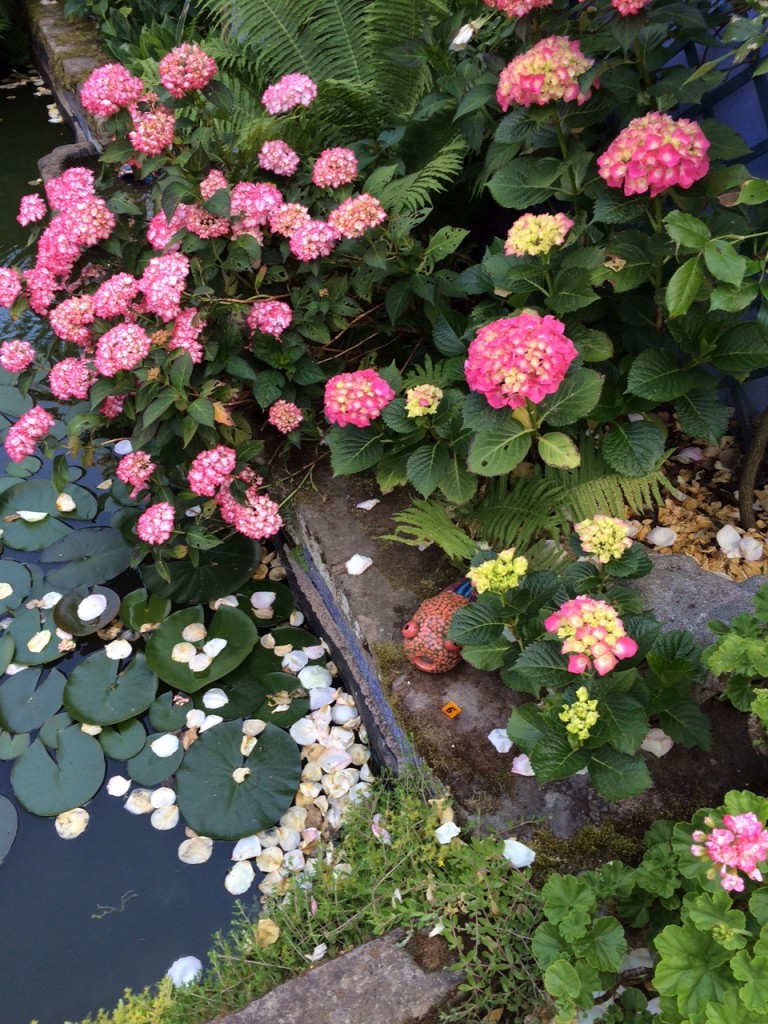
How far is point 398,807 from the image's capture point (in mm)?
1738

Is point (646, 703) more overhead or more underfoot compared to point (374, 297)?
more underfoot

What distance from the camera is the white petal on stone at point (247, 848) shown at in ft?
6.41

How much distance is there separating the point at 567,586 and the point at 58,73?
15.1ft

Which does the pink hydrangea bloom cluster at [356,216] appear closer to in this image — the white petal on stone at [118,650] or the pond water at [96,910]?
the white petal on stone at [118,650]

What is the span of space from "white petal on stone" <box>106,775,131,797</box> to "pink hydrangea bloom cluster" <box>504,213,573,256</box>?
5.28 feet

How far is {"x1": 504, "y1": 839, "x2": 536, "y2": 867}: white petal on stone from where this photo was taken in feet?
4.83


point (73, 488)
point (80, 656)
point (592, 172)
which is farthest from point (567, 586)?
point (73, 488)

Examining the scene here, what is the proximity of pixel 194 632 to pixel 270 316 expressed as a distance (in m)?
0.92

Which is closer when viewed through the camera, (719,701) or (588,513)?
(719,701)

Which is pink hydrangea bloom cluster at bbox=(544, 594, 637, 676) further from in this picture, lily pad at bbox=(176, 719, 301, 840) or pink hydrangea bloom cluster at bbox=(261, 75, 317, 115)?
pink hydrangea bloom cluster at bbox=(261, 75, 317, 115)

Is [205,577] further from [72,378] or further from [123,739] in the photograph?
[72,378]

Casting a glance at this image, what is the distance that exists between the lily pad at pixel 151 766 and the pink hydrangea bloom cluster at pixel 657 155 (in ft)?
5.61

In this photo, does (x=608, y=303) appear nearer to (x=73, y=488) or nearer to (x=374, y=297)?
(x=374, y=297)

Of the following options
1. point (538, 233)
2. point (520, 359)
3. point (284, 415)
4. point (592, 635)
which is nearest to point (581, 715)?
point (592, 635)
